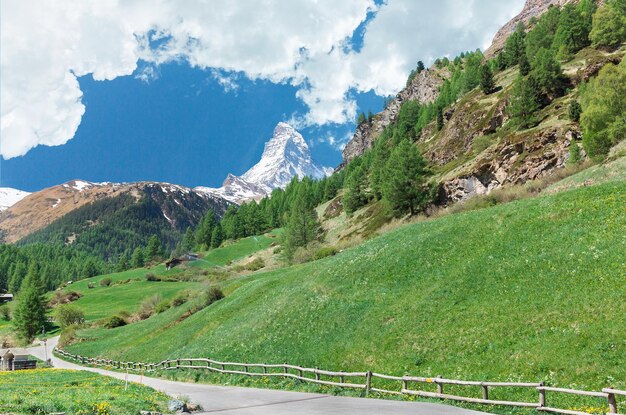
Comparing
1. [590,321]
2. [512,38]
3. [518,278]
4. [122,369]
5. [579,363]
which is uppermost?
[512,38]

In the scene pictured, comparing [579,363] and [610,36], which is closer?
[579,363]

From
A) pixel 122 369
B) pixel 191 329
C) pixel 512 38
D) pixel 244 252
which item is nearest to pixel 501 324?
pixel 191 329

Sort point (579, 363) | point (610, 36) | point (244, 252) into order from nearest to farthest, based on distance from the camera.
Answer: point (579, 363) < point (610, 36) < point (244, 252)

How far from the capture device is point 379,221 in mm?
103250

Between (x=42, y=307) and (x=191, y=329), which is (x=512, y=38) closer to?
(x=191, y=329)

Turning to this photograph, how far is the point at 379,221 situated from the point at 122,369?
6456 cm

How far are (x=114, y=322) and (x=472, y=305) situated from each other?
86429 millimetres

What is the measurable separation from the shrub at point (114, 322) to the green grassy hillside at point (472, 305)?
166 ft

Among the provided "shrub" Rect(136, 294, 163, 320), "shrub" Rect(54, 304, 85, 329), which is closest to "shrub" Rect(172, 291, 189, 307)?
"shrub" Rect(136, 294, 163, 320)

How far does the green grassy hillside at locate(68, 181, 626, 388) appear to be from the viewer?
2178cm

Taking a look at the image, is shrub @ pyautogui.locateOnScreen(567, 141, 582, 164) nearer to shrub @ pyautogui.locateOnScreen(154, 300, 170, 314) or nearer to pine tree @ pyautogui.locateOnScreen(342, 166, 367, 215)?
pine tree @ pyautogui.locateOnScreen(342, 166, 367, 215)

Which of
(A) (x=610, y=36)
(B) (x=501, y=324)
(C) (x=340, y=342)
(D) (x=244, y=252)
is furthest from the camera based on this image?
(D) (x=244, y=252)

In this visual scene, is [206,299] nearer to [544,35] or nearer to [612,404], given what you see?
[612,404]

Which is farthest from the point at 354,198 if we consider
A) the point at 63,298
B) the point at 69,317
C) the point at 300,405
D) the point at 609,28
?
the point at 300,405
